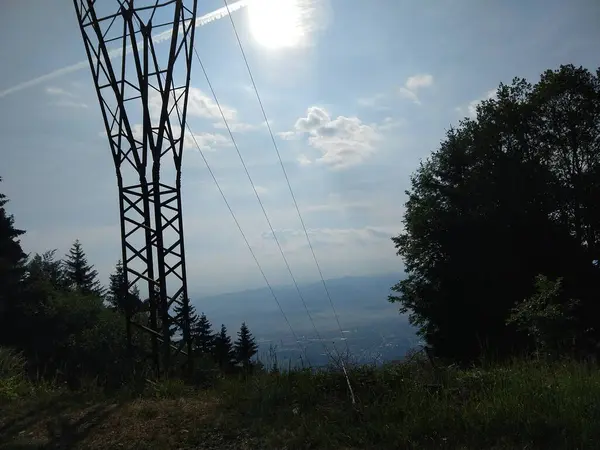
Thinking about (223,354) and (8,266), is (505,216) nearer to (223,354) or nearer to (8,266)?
(223,354)

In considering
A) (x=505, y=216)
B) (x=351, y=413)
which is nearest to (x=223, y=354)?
(x=351, y=413)

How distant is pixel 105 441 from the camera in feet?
17.1

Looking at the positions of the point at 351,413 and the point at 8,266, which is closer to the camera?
the point at 351,413

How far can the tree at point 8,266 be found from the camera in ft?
101

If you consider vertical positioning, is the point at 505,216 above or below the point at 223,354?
above

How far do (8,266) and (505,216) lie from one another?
3071cm

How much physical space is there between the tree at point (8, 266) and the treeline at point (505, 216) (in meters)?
24.7

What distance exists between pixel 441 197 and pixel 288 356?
24.9m

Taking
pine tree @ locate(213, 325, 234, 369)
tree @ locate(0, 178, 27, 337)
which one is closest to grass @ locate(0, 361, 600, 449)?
pine tree @ locate(213, 325, 234, 369)

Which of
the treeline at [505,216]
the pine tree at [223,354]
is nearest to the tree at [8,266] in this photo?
the pine tree at [223,354]

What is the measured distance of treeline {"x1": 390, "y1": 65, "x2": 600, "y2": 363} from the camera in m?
25.7

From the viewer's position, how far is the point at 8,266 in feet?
102

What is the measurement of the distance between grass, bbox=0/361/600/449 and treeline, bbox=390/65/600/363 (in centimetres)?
1910

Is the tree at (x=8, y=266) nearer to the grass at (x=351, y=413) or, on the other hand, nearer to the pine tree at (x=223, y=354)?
the pine tree at (x=223, y=354)
